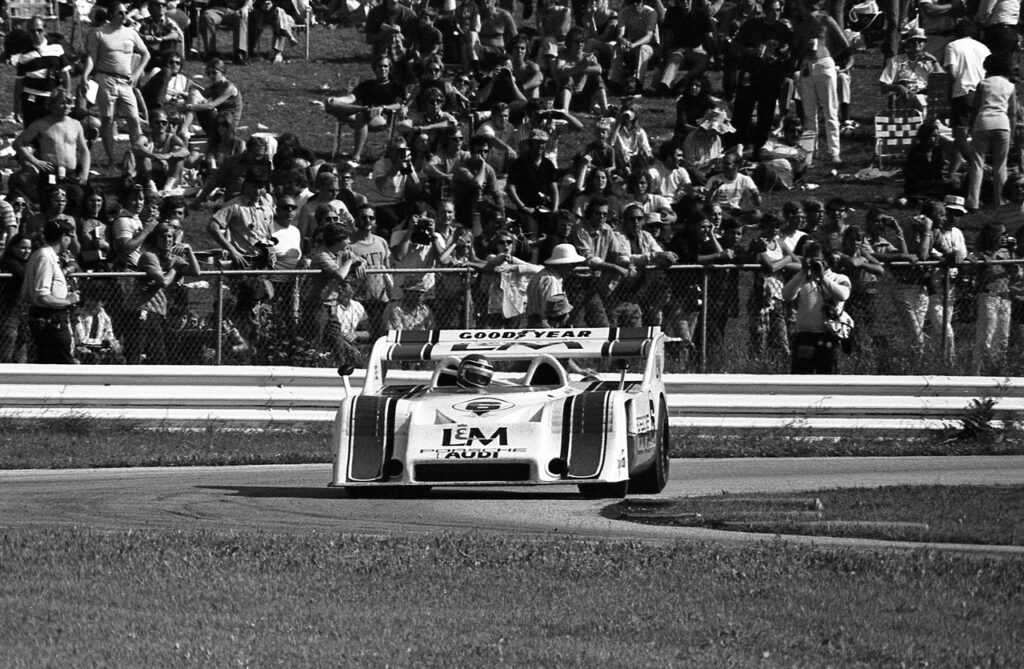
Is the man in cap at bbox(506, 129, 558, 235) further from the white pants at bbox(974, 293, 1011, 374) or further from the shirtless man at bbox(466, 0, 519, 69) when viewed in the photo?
the shirtless man at bbox(466, 0, 519, 69)

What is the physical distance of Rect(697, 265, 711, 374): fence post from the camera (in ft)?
50.5

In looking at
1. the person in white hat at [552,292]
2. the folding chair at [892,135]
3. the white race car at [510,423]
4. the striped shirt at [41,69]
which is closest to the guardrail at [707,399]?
the person in white hat at [552,292]

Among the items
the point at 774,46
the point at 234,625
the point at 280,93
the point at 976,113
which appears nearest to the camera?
the point at 234,625

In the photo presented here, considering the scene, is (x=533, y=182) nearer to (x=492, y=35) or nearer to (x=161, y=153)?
(x=161, y=153)

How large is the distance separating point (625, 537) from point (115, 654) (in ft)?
12.5

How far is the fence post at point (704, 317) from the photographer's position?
50.5ft

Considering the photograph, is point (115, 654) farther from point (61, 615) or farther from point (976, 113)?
point (976, 113)

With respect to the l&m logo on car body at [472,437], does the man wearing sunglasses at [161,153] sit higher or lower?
higher

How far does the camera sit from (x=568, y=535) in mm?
9664

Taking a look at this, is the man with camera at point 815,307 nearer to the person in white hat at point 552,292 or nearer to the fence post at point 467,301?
the person in white hat at point 552,292

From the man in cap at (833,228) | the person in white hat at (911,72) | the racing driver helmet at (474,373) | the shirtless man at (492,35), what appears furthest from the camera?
the shirtless man at (492,35)

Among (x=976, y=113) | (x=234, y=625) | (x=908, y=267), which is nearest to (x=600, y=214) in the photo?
(x=908, y=267)

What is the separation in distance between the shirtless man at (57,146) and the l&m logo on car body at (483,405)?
7.67 meters

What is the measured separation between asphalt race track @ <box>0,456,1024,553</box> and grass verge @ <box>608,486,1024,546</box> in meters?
0.29
